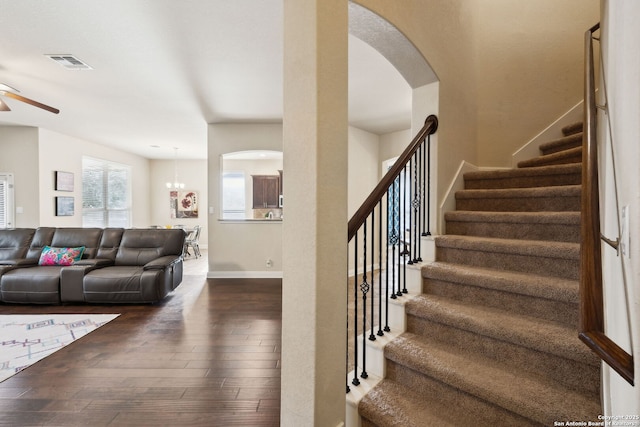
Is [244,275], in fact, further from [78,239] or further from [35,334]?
[35,334]

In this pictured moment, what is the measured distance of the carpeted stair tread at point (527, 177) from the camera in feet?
7.44

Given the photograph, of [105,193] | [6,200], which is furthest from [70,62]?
[105,193]

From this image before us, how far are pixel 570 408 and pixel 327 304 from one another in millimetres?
1082

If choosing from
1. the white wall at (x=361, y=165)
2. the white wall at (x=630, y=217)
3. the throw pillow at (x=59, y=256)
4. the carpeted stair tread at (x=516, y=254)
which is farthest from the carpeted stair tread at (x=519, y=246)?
the throw pillow at (x=59, y=256)

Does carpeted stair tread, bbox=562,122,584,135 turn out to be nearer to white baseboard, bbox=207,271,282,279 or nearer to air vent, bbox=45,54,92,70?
white baseboard, bbox=207,271,282,279

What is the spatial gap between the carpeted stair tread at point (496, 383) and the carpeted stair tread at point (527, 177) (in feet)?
5.53

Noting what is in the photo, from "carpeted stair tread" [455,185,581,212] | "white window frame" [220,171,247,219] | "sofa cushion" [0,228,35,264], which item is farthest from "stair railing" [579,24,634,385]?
"white window frame" [220,171,247,219]

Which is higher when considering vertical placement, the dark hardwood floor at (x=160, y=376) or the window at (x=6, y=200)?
the window at (x=6, y=200)

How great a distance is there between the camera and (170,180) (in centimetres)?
934

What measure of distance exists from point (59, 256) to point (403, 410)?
508cm

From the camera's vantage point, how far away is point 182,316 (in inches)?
139

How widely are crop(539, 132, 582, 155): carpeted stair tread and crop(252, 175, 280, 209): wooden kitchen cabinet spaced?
620 centimetres

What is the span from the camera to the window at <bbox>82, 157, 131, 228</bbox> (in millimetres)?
7234

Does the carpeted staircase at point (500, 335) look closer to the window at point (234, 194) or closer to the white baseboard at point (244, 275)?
the white baseboard at point (244, 275)
